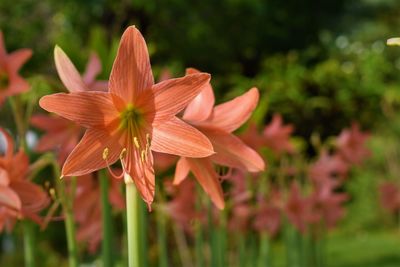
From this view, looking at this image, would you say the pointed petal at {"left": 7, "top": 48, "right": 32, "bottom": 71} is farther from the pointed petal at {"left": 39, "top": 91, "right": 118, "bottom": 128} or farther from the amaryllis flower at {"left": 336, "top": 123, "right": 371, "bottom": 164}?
the amaryllis flower at {"left": 336, "top": 123, "right": 371, "bottom": 164}

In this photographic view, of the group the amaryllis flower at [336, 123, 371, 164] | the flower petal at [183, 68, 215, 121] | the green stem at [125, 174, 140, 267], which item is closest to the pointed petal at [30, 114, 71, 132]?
the flower petal at [183, 68, 215, 121]

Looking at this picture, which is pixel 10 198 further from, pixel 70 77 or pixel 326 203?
pixel 326 203

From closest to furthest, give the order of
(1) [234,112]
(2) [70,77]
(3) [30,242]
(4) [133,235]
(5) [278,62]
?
(4) [133,235] < (2) [70,77] < (1) [234,112] < (3) [30,242] < (5) [278,62]

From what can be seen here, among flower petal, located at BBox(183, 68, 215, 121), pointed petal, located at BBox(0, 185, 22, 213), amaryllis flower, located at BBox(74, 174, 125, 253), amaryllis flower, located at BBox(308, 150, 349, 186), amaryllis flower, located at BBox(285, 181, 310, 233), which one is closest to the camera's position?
flower petal, located at BBox(183, 68, 215, 121)

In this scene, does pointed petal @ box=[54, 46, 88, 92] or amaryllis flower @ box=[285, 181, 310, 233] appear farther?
amaryllis flower @ box=[285, 181, 310, 233]

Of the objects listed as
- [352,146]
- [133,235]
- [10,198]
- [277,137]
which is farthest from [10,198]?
[352,146]

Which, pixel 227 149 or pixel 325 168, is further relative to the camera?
pixel 325 168

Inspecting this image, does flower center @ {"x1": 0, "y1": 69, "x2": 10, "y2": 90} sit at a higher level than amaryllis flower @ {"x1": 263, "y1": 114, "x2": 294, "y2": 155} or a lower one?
higher
